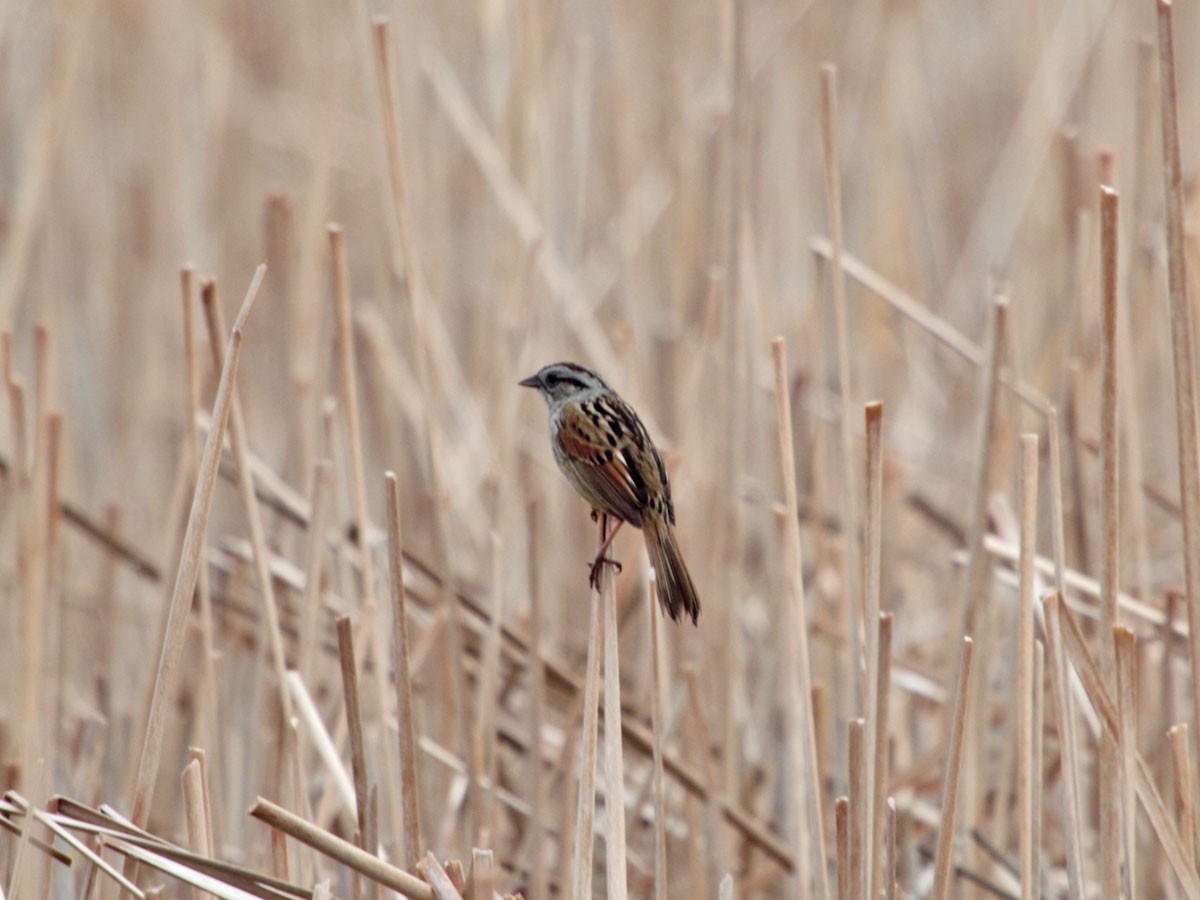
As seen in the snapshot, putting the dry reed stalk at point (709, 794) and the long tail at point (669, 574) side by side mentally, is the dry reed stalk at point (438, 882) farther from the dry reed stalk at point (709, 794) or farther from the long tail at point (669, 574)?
the dry reed stalk at point (709, 794)

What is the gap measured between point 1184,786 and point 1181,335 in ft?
1.79

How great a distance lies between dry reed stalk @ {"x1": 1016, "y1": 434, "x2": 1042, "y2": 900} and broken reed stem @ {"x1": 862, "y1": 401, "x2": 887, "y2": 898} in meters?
0.17

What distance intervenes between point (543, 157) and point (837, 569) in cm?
113

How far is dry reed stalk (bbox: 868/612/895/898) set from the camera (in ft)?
5.58

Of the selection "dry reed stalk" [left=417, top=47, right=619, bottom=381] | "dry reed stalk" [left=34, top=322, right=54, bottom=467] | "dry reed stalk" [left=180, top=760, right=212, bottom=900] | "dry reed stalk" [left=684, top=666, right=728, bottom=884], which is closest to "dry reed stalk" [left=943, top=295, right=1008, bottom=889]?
"dry reed stalk" [left=684, top=666, right=728, bottom=884]

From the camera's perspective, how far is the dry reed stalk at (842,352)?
6.82 feet

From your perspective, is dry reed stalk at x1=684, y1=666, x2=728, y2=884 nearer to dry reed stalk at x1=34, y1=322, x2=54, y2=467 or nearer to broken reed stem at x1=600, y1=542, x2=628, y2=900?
broken reed stem at x1=600, y1=542, x2=628, y2=900

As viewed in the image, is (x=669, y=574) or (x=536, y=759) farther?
(x=536, y=759)

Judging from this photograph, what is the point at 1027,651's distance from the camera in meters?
1.79

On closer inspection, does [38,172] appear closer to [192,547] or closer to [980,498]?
[192,547]

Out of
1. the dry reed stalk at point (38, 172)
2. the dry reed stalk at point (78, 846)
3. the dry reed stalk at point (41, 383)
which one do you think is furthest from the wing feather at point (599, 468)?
the dry reed stalk at point (38, 172)

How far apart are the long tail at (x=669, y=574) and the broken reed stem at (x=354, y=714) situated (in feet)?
1.38

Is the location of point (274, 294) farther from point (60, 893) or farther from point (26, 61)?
point (60, 893)

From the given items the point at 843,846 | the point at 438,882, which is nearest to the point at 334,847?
the point at 438,882
